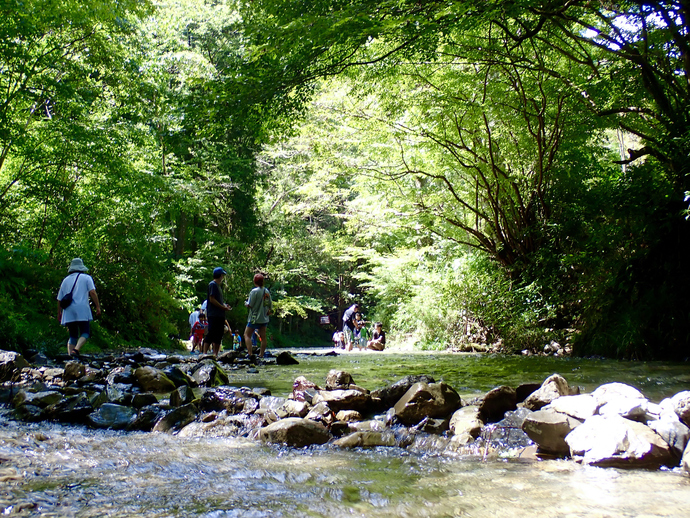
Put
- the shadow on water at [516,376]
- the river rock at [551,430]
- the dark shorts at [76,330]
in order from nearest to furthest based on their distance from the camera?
the river rock at [551,430] → the shadow on water at [516,376] → the dark shorts at [76,330]

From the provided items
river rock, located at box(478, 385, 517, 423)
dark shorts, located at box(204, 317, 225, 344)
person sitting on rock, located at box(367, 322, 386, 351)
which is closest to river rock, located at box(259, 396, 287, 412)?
river rock, located at box(478, 385, 517, 423)

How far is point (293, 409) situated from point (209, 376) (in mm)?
2194

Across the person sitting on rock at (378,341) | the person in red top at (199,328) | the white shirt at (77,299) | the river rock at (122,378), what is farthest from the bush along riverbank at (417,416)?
the person sitting on rock at (378,341)

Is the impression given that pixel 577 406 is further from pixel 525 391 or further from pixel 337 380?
pixel 337 380

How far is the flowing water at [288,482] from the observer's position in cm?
225

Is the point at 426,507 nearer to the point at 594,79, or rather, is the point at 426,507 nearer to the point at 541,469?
the point at 541,469

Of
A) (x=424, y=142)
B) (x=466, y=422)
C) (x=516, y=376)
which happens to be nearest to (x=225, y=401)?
(x=466, y=422)

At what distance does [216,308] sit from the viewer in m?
9.20

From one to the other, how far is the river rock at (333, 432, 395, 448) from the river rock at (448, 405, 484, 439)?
0.48 metres

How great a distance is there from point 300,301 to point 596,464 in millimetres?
29065

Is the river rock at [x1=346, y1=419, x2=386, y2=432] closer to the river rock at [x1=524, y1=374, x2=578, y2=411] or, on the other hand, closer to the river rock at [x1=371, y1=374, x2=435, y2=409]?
the river rock at [x1=371, y1=374, x2=435, y2=409]

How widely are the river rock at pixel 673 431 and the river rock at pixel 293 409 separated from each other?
2.51m

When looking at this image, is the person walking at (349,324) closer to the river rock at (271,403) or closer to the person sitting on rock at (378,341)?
the person sitting on rock at (378,341)

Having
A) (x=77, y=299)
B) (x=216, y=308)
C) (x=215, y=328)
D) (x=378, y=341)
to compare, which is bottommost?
(x=378, y=341)
